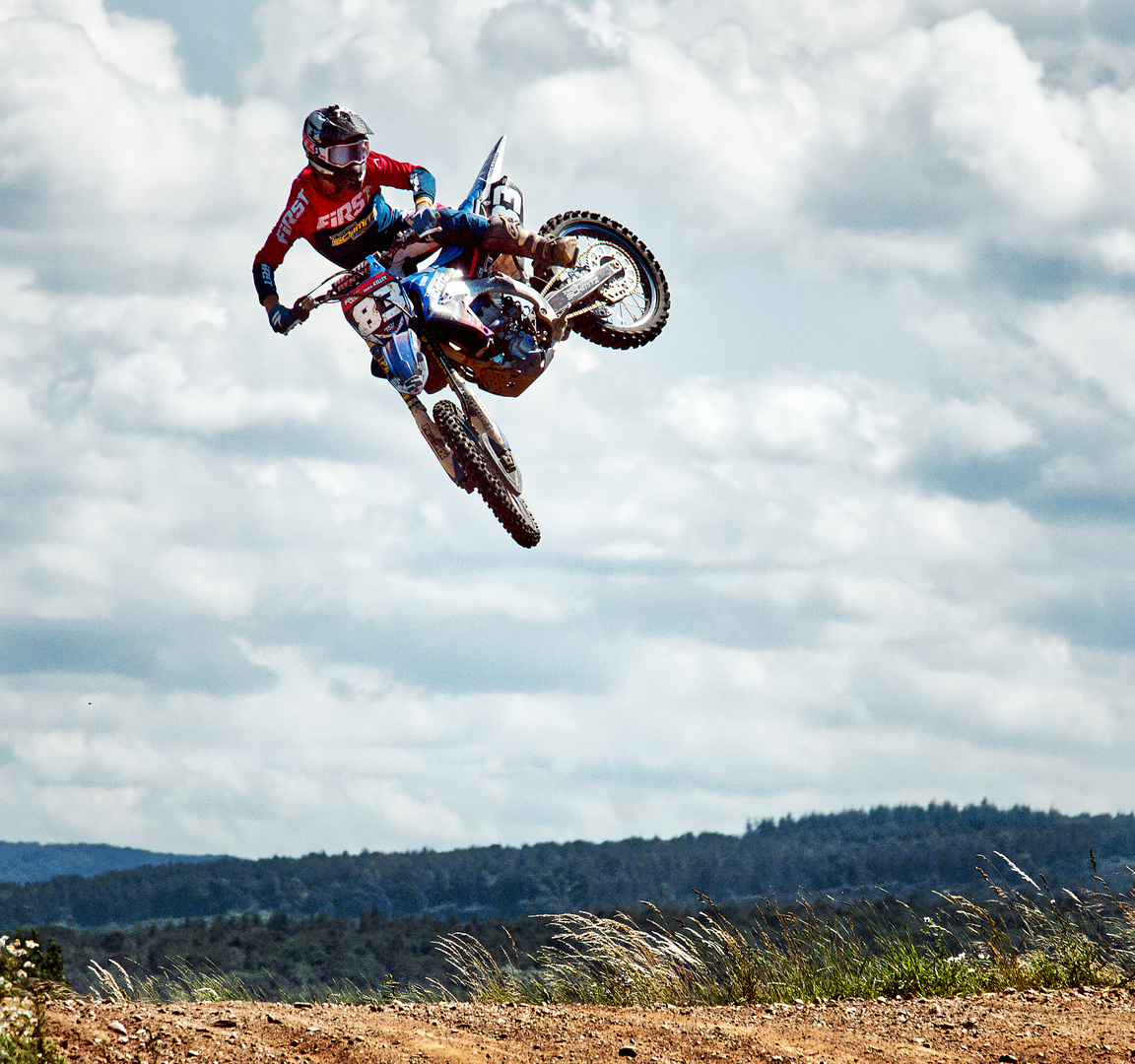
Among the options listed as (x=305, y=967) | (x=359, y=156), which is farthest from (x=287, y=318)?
(x=305, y=967)

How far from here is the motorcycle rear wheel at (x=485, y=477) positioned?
12.8 m

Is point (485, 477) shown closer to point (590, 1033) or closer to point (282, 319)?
point (282, 319)

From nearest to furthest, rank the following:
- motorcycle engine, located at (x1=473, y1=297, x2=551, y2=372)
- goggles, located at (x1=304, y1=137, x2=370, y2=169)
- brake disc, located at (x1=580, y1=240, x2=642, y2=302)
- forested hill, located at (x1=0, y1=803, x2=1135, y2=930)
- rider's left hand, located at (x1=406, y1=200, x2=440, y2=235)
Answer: goggles, located at (x1=304, y1=137, x2=370, y2=169) < rider's left hand, located at (x1=406, y1=200, x2=440, y2=235) < motorcycle engine, located at (x1=473, y1=297, x2=551, y2=372) < brake disc, located at (x1=580, y1=240, x2=642, y2=302) < forested hill, located at (x1=0, y1=803, x2=1135, y2=930)

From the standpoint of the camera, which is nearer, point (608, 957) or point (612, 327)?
point (608, 957)

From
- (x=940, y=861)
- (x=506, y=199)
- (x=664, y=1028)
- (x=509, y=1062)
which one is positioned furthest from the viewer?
(x=940, y=861)

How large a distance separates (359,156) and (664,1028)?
8111 mm

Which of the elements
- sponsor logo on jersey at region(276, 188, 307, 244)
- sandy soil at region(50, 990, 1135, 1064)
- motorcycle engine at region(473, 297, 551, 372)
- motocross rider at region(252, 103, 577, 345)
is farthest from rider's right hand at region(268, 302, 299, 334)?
sandy soil at region(50, 990, 1135, 1064)

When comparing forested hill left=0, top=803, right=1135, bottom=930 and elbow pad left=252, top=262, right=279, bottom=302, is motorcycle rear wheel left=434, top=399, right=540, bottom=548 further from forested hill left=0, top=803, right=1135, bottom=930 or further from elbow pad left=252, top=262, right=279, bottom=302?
forested hill left=0, top=803, right=1135, bottom=930

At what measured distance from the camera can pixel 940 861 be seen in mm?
100938

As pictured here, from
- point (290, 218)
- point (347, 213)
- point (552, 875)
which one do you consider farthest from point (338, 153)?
point (552, 875)

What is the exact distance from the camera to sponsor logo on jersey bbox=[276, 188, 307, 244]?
12805 mm

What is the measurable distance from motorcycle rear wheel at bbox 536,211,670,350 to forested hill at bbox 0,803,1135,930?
80.9 meters

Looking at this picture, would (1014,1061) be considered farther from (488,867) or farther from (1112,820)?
(1112,820)

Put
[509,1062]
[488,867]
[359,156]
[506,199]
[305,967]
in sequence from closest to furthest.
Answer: [509,1062] → [359,156] → [506,199] → [305,967] → [488,867]
